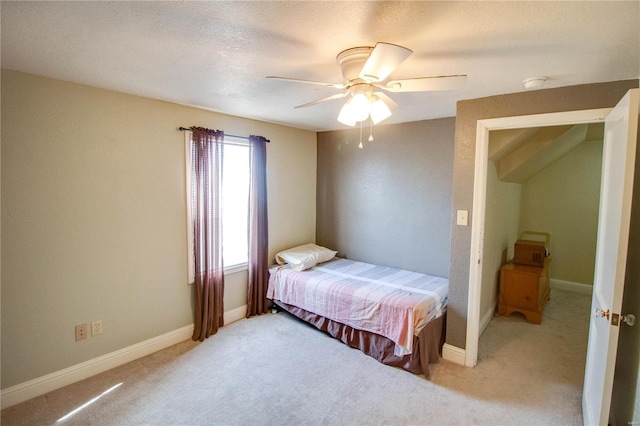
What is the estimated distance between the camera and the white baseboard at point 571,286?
173 inches

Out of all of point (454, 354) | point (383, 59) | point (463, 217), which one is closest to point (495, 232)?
point (463, 217)

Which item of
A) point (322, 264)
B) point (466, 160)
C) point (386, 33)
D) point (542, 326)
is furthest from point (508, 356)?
point (386, 33)

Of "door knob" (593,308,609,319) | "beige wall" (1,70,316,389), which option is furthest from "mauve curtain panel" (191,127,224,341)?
"door knob" (593,308,609,319)

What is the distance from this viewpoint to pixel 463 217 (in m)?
2.60

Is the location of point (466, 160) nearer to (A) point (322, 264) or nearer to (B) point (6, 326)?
(A) point (322, 264)

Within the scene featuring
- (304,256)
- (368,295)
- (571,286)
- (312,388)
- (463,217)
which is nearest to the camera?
(312,388)

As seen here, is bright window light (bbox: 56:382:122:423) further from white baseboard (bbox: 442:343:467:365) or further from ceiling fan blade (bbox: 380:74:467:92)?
ceiling fan blade (bbox: 380:74:467:92)

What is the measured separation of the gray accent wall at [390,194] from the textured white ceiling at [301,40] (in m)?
1.11

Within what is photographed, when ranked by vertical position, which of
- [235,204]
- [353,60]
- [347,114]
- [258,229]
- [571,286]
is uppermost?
[353,60]

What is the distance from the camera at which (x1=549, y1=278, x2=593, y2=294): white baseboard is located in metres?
4.40

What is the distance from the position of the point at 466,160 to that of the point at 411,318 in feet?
4.39

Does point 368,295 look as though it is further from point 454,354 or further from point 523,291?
point 523,291

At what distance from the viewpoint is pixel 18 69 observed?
202cm

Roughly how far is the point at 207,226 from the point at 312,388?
173 cm
